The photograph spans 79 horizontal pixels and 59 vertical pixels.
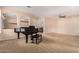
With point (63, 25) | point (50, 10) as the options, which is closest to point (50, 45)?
point (63, 25)

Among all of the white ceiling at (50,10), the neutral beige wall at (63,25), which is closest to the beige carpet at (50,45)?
the neutral beige wall at (63,25)

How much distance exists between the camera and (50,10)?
2133 mm

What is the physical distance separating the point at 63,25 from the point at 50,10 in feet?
0.87

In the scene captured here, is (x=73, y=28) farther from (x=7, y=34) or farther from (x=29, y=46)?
(x=7, y=34)

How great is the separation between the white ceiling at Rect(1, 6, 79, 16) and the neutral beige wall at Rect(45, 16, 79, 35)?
7cm

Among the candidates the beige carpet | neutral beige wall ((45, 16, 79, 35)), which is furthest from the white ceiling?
the beige carpet

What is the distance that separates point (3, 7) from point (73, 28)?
966 mm

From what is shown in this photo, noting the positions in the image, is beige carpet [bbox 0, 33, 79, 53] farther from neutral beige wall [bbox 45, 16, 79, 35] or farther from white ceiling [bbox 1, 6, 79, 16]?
white ceiling [bbox 1, 6, 79, 16]

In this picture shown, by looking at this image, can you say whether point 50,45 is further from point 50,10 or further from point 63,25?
point 50,10

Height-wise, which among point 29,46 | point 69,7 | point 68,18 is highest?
point 69,7

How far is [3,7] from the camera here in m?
2.11

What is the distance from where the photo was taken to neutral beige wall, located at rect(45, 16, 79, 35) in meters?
2.12
